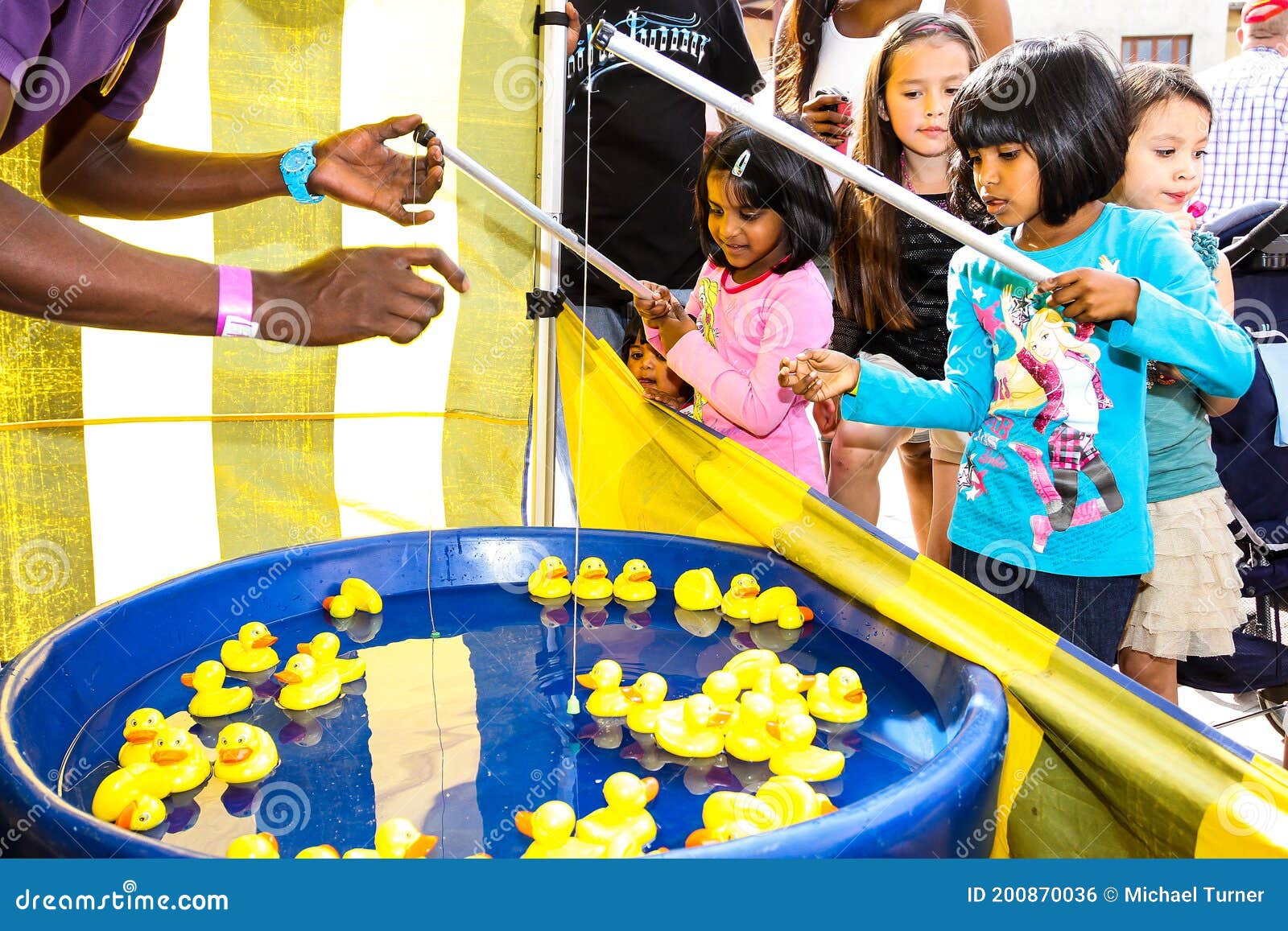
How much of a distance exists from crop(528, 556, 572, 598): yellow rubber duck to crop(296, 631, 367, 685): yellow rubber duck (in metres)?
0.27

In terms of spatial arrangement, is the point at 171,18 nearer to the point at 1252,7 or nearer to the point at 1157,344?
the point at 1157,344

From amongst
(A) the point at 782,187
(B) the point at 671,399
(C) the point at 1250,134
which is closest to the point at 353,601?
(B) the point at 671,399

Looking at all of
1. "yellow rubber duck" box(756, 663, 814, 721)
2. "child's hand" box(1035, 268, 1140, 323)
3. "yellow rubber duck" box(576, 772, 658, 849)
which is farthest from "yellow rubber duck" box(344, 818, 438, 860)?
"child's hand" box(1035, 268, 1140, 323)

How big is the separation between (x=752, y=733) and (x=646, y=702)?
122 mm

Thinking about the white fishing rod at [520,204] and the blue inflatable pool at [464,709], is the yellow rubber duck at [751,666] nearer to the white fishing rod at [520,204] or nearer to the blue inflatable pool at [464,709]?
the blue inflatable pool at [464,709]

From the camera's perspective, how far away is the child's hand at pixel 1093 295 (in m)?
1.08

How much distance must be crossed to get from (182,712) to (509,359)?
1115 mm

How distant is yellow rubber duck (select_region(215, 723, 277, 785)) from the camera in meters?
0.95

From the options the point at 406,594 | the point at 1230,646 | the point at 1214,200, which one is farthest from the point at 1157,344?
the point at 1214,200

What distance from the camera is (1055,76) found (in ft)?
4.21

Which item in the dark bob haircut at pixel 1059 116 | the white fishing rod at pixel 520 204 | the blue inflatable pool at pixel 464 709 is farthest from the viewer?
the white fishing rod at pixel 520 204

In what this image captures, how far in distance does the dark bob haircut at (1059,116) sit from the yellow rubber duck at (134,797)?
1.19m
